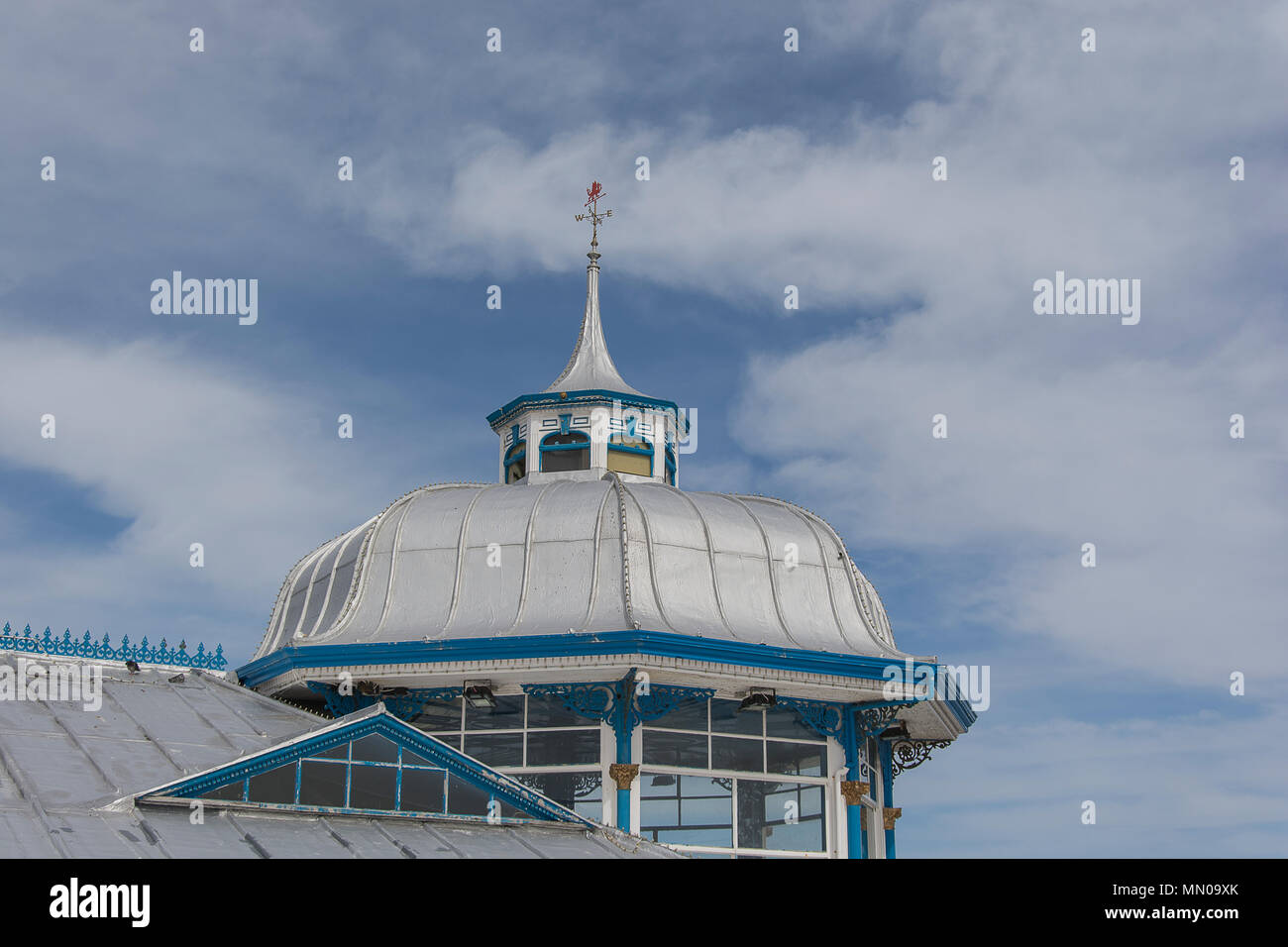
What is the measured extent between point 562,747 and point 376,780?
18.8 ft

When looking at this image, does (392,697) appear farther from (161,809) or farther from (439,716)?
(161,809)

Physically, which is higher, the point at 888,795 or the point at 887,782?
the point at 887,782

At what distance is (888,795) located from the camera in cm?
2850

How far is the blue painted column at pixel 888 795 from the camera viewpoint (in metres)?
28.0

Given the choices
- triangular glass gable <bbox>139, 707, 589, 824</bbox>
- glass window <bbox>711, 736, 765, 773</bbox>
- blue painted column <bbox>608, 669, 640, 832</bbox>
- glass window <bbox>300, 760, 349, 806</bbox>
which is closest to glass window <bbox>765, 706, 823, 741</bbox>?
glass window <bbox>711, 736, 765, 773</bbox>

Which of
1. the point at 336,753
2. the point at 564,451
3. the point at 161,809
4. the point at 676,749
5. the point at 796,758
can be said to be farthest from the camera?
the point at 564,451

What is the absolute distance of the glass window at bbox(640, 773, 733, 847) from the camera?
23.8m

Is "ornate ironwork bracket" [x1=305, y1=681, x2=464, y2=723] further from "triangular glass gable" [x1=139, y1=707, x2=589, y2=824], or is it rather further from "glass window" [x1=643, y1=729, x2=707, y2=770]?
"triangular glass gable" [x1=139, y1=707, x2=589, y2=824]

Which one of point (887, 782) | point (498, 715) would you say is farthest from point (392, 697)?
point (887, 782)

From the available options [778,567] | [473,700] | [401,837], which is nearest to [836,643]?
[778,567]

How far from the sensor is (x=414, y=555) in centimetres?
2595

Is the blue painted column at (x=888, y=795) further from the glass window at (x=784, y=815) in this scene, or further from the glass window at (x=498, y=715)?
the glass window at (x=498, y=715)

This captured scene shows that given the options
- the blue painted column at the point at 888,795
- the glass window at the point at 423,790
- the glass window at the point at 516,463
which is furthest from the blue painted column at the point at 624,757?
the glass window at the point at 516,463
